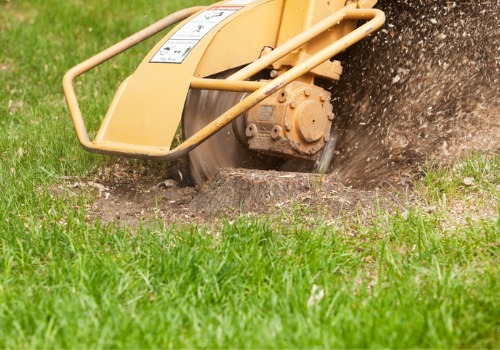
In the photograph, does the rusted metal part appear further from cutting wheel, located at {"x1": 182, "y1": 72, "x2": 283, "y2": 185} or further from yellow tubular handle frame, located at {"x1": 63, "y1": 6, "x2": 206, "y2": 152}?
yellow tubular handle frame, located at {"x1": 63, "y1": 6, "x2": 206, "y2": 152}

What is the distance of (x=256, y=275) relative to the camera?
9.59 ft

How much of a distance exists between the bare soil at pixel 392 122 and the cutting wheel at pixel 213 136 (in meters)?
0.15

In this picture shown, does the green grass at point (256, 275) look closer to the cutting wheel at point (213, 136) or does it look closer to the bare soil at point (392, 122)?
the bare soil at point (392, 122)

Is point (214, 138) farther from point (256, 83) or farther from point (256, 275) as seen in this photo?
point (256, 275)

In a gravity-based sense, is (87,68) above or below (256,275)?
above

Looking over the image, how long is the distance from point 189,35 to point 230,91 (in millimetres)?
442

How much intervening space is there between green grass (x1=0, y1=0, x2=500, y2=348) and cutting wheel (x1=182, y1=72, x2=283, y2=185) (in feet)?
1.71

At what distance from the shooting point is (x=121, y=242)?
3.24 meters

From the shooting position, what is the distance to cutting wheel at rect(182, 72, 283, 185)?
13.1ft

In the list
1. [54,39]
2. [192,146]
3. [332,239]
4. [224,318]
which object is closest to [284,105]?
[192,146]

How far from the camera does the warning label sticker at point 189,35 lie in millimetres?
3818

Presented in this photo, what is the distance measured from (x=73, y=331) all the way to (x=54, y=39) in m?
4.60

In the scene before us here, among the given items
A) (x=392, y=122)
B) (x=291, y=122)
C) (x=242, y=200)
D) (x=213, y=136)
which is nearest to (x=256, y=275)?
(x=242, y=200)

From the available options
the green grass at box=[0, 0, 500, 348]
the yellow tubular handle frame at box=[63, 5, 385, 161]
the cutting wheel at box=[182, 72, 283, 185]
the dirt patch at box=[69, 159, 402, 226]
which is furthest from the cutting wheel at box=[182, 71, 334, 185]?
the green grass at box=[0, 0, 500, 348]
